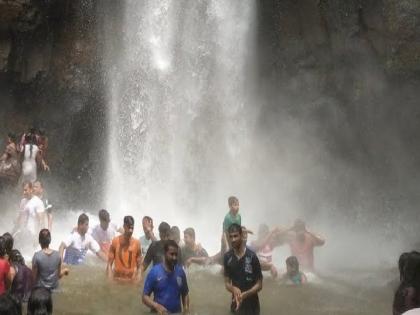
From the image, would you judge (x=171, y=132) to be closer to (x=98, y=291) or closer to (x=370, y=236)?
(x=370, y=236)

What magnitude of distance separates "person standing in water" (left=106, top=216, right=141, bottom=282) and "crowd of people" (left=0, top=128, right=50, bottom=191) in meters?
9.80

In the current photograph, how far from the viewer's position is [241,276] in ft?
23.9

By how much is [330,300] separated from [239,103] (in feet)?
44.2

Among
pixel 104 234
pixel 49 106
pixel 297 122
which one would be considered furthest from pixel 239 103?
pixel 104 234

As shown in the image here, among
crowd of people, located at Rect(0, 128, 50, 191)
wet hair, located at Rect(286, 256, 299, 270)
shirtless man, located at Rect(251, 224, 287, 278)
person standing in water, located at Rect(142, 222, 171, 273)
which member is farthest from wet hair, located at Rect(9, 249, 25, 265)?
crowd of people, located at Rect(0, 128, 50, 191)

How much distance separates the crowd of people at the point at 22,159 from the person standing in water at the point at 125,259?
9800mm

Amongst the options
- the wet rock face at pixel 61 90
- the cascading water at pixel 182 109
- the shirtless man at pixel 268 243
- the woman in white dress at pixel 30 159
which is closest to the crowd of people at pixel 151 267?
the shirtless man at pixel 268 243

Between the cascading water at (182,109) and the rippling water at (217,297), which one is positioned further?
the cascading water at (182,109)

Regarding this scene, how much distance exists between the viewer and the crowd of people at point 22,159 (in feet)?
61.1

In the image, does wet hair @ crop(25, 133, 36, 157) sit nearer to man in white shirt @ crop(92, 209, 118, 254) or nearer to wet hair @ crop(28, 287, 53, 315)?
man in white shirt @ crop(92, 209, 118, 254)

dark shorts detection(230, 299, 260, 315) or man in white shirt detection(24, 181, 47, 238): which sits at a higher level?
man in white shirt detection(24, 181, 47, 238)

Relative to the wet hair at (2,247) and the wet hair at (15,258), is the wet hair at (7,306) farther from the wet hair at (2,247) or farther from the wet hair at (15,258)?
the wet hair at (15,258)

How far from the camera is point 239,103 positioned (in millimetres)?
23328

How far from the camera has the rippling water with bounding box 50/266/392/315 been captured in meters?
9.11
